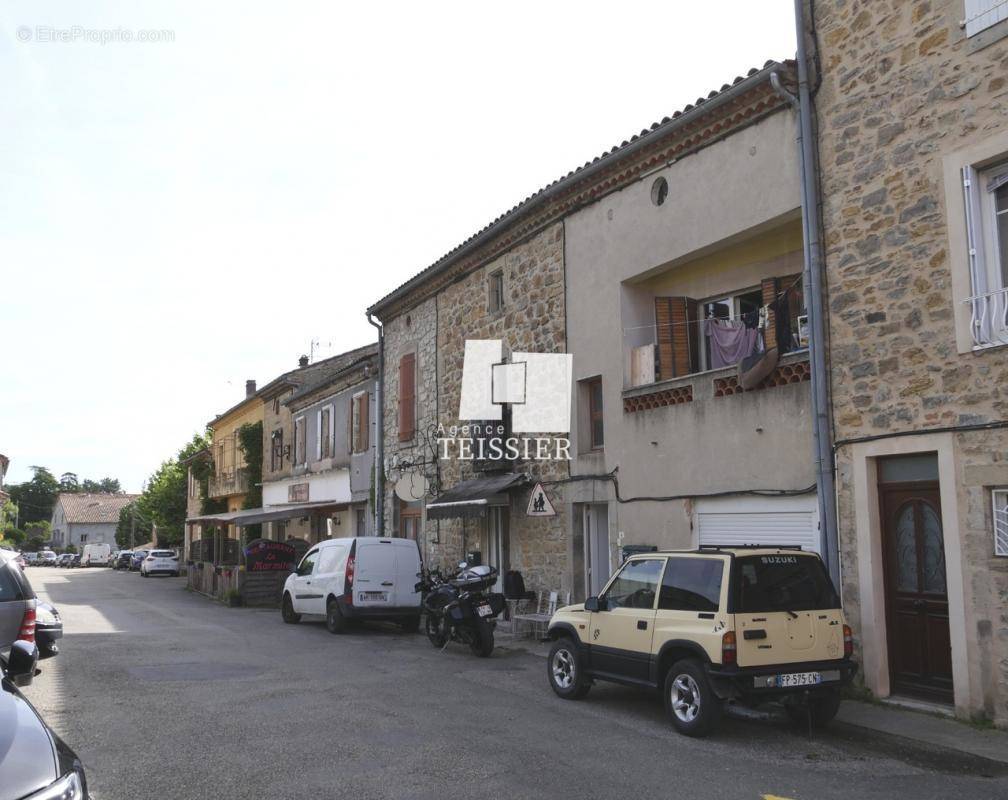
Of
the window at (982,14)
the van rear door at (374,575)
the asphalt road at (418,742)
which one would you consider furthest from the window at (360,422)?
the window at (982,14)

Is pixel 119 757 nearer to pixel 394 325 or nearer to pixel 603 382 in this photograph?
pixel 603 382

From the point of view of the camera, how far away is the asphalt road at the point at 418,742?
627 cm

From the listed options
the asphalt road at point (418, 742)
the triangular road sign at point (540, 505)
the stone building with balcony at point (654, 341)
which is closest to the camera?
the asphalt road at point (418, 742)

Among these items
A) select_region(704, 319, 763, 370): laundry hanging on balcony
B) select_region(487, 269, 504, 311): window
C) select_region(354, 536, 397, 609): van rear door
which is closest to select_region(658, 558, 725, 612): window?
select_region(704, 319, 763, 370): laundry hanging on balcony

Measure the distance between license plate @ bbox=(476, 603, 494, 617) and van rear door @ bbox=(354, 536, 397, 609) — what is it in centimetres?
370

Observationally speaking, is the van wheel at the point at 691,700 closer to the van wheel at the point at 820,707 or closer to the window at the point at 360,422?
the van wheel at the point at 820,707

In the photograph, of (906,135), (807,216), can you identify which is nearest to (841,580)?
(807,216)

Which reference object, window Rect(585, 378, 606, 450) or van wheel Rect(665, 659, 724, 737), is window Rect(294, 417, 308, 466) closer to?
window Rect(585, 378, 606, 450)

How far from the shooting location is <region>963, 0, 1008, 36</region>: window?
8352 millimetres

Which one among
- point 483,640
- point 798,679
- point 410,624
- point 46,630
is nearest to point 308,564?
point 410,624

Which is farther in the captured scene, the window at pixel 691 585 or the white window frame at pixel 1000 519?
the white window frame at pixel 1000 519

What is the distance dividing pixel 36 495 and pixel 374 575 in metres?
123

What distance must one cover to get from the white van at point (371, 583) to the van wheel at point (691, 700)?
8141 millimetres

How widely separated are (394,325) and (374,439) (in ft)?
10.1
